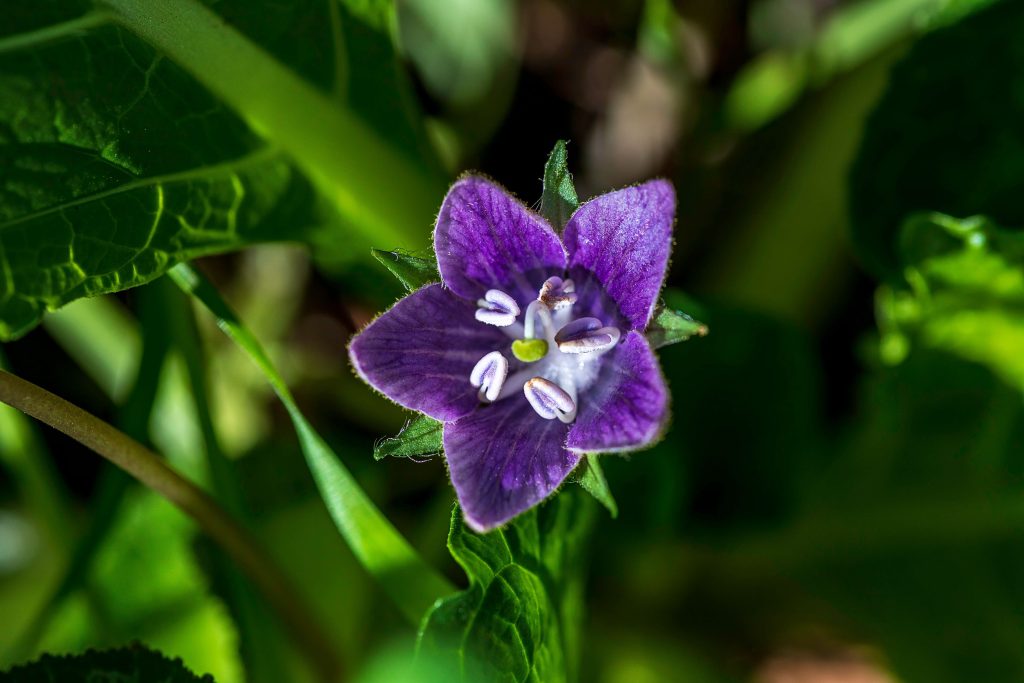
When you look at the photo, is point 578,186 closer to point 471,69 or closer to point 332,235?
point 471,69

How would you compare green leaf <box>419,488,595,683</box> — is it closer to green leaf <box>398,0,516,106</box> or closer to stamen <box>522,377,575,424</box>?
stamen <box>522,377,575,424</box>

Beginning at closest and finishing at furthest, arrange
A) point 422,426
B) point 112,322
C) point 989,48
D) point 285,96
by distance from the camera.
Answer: point 422,426 < point 285,96 < point 989,48 < point 112,322

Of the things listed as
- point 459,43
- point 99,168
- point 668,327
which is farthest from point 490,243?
point 459,43

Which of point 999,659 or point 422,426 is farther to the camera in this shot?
point 999,659

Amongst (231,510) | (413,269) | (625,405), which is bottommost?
(231,510)

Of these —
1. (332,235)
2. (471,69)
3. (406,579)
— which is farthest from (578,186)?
(406,579)

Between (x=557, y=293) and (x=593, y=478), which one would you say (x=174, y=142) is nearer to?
(x=557, y=293)

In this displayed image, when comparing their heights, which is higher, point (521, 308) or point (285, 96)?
point (285, 96)
